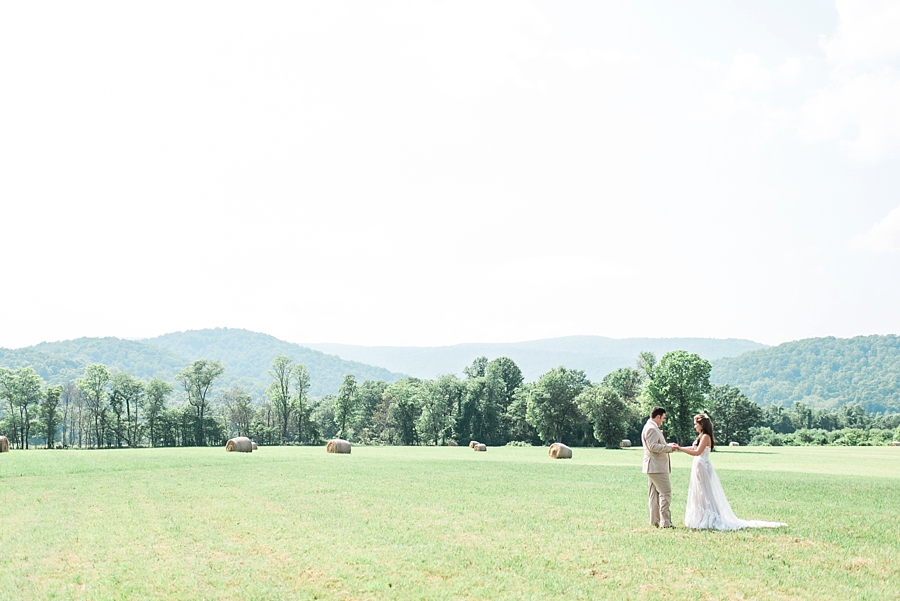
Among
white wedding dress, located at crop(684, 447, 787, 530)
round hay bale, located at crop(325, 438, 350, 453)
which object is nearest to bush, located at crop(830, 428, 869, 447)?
round hay bale, located at crop(325, 438, 350, 453)

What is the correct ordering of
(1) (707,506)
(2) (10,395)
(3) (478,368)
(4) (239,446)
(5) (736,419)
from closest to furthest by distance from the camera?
(1) (707,506), (4) (239,446), (2) (10,395), (5) (736,419), (3) (478,368)

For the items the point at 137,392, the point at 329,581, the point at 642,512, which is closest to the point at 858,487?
the point at 642,512

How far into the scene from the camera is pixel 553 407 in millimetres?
84375

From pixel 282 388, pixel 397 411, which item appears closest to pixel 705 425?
pixel 397 411

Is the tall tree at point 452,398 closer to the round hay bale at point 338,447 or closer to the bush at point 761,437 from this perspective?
the round hay bale at point 338,447

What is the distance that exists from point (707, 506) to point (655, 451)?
1.61 metres

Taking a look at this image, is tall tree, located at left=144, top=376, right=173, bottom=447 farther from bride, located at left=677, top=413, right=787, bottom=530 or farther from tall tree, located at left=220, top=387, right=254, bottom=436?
bride, located at left=677, top=413, right=787, bottom=530

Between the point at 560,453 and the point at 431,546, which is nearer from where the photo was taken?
the point at 431,546

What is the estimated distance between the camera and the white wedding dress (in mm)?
14031

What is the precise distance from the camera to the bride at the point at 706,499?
14.1 meters

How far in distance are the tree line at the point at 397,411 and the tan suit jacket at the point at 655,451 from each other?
63963mm

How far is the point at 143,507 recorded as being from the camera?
17875 millimetres

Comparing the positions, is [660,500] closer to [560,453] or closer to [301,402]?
[560,453]

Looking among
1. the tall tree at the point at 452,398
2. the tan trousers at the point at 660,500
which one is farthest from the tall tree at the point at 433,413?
the tan trousers at the point at 660,500
